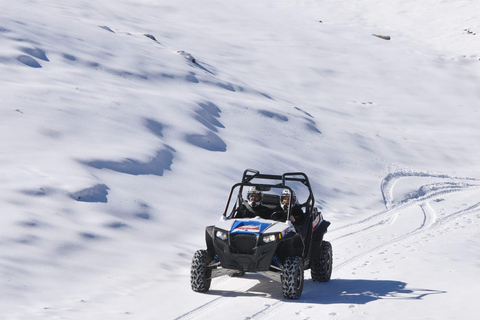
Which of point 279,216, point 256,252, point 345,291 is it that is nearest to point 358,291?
point 345,291

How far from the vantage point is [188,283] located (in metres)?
9.34

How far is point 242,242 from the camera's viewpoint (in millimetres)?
8328

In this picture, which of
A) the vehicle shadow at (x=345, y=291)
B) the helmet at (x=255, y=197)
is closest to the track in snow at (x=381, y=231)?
the vehicle shadow at (x=345, y=291)

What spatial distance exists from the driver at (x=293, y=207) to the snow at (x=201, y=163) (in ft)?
3.43

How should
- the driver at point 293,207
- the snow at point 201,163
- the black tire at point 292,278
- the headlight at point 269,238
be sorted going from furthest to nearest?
the driver at point 293,207 → the snow at point 201,163 → the headlight at point 269,238 → the black tire at point 292,278

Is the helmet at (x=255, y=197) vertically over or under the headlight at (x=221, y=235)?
over

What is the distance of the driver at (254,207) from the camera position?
31.0 feet

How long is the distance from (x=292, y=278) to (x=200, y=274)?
1.31m

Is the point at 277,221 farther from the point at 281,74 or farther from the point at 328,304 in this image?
the point at 281,74

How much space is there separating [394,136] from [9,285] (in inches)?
803

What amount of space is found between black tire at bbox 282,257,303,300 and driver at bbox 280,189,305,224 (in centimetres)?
95

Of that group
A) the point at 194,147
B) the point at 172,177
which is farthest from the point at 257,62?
the point at 172,177

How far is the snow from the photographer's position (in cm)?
854

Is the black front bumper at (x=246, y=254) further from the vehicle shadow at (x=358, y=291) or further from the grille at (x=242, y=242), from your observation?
the vehicle shadow at (x=358, y=291)
